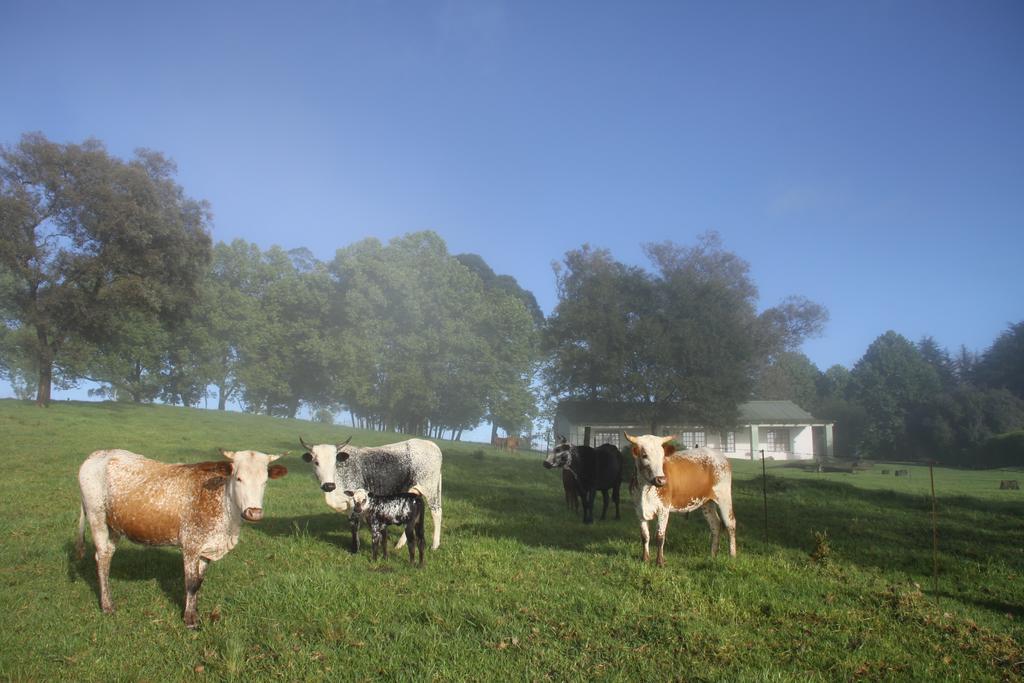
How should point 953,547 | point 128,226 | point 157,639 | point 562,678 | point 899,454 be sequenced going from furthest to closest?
point 899,454 < point 128,226 < point 953,547 < point 157,639 < point 562,678

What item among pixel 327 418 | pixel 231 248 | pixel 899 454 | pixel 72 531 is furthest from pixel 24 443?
pixel 899 454

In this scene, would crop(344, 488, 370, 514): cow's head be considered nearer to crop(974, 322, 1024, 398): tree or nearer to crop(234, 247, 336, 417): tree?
crop(234, 247, 336, 417): tree

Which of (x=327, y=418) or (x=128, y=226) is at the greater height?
(x=128, y=226)

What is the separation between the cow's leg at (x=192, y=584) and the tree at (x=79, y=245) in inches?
1046

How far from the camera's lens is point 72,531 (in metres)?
9.86

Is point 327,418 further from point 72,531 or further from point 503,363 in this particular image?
point 72,531

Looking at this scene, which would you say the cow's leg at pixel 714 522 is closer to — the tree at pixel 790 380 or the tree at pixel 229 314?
the tree at pixel 229 314

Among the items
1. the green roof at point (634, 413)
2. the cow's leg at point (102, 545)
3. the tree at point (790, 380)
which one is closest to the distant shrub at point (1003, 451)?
the green roof at point (634, 413)

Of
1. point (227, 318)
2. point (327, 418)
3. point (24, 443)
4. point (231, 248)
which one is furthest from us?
point (327, 418)

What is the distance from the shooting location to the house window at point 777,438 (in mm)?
51938

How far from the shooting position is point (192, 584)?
628 centimetres

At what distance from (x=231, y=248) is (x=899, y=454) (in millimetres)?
64711

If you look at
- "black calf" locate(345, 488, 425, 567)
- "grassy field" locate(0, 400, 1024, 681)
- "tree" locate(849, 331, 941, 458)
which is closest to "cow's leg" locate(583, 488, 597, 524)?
"grassy field" locate(0, 400, 1024, 681)

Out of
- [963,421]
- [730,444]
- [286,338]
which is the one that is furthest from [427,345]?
[963,421]
